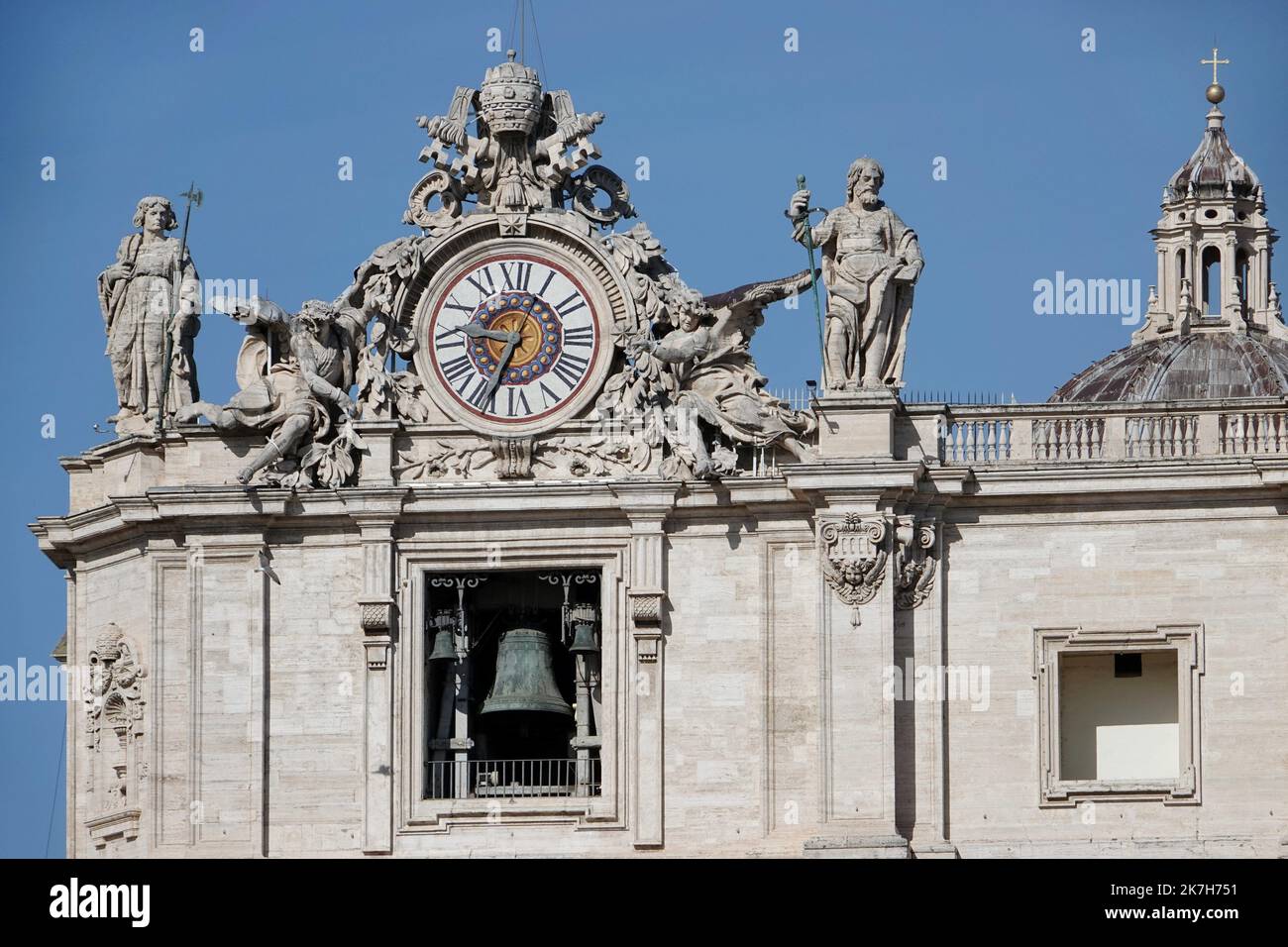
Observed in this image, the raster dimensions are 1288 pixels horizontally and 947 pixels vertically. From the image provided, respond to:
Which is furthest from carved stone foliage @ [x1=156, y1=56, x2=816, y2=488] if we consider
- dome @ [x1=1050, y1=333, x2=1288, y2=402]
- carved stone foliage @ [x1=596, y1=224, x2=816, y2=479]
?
dome @ [x1=1050, y1=333, x2=1288, y2=402]

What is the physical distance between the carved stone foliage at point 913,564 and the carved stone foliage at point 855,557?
0.79 ft

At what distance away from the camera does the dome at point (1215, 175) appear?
7869cm

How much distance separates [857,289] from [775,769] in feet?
17.8

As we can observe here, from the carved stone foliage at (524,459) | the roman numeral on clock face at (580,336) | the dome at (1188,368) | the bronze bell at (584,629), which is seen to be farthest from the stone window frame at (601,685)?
the dome at (1188,368)

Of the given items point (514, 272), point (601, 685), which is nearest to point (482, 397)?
point (514, 272)

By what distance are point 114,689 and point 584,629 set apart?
537 cm

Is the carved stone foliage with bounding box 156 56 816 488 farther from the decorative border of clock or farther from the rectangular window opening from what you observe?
the rectangular window opening

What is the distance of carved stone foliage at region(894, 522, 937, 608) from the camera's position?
5059 centimetres

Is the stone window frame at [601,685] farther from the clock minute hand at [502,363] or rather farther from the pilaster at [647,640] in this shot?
the clock minute hand at [502,363]

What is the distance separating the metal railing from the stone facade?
0.11m

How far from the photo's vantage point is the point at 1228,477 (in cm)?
5056

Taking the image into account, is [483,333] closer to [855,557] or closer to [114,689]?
[855,557]
